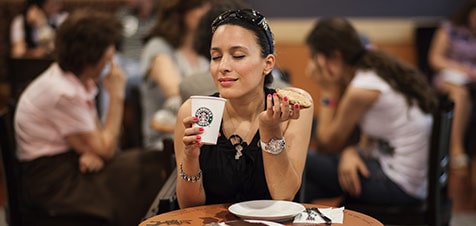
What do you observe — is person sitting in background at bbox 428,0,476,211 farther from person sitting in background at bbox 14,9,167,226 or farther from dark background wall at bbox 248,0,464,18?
person sitting in background at bbox 14,9,167,226

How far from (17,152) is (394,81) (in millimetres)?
1852

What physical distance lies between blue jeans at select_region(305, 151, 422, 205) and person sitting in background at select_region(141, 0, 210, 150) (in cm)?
97

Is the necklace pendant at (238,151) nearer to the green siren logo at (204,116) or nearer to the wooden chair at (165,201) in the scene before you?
the wooden chair at (165,201)

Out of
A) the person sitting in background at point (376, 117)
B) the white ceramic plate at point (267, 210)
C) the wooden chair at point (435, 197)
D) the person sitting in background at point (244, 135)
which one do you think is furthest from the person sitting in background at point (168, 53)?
the white ceramic plate at point (267, 210)

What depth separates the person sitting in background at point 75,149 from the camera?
11.3 ft

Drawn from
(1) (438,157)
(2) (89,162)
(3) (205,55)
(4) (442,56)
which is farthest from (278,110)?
(4) (442,56)

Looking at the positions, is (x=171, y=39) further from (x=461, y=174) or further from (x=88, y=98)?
(x=461, y=174)

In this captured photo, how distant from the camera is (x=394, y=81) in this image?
146 inches

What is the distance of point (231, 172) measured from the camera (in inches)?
97.0

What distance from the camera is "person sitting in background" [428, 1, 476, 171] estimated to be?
6488 millimetres

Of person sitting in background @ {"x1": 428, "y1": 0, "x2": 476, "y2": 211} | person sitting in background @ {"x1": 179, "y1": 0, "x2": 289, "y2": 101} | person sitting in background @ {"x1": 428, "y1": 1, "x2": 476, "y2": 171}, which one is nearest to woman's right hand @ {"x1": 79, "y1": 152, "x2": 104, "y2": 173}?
person sitting in background @ {"x1": 179, "y1": 0, "x2": 289, "y2": 101}

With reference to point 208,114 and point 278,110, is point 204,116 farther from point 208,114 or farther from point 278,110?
point 278,110

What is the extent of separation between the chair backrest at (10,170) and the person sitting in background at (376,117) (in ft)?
5.04

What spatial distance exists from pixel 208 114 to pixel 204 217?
319 mm
